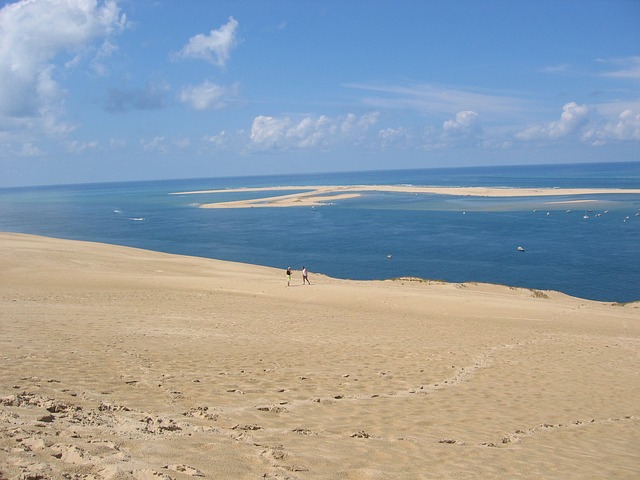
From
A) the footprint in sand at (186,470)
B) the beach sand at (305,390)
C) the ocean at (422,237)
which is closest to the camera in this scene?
the footprint in sand at (186,470)

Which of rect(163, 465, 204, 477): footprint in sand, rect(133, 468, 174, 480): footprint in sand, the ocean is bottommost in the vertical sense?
the ocean

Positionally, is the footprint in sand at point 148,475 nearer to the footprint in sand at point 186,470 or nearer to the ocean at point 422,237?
the footprint in sand at point 186,470

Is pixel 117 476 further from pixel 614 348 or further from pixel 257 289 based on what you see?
pixel 257 289

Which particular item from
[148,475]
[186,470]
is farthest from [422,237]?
[148,475]

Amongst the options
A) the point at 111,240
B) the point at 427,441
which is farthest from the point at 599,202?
the point at 427,441

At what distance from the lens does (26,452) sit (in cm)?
550

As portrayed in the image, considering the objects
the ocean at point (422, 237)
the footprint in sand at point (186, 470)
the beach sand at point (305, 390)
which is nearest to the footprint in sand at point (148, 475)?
the beach sand at point (305, 390)

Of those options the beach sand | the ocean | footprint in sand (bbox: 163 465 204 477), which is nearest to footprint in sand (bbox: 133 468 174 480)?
the beach sand

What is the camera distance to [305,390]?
10.1 m

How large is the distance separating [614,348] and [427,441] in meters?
12.7

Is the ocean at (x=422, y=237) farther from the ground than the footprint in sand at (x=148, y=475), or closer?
closer

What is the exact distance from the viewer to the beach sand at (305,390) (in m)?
6.26

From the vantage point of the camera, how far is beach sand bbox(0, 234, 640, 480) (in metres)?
6.26

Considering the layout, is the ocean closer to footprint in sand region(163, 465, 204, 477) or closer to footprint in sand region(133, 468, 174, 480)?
footprint in sand region(163, 465, 204, 477)
